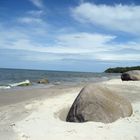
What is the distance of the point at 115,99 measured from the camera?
935cm

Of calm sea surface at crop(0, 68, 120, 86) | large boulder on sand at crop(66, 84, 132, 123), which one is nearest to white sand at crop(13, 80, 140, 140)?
large boulder on sand at crop(66, 84, 132, 123)

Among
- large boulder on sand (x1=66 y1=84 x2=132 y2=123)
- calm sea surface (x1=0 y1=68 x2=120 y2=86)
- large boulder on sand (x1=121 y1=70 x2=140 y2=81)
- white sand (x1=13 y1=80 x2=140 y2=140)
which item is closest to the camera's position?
white sand (x1=13 y1=80 x2=140 y2=140)

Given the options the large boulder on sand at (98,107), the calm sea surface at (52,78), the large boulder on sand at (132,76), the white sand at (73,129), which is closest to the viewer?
the white sand at (73,129)

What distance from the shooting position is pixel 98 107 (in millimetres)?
8781

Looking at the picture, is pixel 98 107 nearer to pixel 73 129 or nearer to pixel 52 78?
pixel 73 129

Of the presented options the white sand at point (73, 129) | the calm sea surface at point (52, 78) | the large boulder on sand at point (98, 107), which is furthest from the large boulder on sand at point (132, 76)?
the large boulder on sand at point (98, 107)

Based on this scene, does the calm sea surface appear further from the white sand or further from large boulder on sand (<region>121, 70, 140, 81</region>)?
the white sand

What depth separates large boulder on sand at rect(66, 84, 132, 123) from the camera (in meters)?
8.72

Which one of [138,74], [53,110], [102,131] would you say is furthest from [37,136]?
[138,74]

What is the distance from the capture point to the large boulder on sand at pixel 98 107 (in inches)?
343

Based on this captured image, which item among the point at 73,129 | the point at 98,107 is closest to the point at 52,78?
the point at 98,107

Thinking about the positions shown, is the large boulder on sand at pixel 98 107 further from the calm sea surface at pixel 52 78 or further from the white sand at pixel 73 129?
→ the calm sea surface at pixel 52 78

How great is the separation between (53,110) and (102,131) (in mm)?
3511

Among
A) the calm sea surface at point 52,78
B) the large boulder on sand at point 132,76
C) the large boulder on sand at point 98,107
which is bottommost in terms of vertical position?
the calm sea surface at point 52,78
